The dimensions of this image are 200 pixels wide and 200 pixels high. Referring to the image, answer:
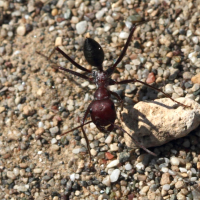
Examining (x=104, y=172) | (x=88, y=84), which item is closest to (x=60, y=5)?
(x=88, y=84)

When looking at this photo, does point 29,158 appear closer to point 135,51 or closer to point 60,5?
point 135,51

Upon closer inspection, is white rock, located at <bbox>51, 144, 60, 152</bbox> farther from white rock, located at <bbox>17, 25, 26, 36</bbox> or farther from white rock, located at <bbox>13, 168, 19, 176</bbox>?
white rock, located at <bbox>17, 25, 26, 36</bbox>

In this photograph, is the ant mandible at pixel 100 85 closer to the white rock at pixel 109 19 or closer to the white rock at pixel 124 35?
the white rock at pixel 124 35

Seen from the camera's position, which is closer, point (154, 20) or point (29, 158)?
point (29, 158)

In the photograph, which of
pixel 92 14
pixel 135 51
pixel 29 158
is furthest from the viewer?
pixel 92 14

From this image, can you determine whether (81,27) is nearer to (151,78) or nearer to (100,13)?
(100,13)

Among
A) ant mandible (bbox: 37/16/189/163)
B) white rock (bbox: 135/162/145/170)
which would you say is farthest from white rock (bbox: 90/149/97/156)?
white rock (bbox: 135/162/145/170)

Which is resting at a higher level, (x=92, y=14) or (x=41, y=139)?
(x=92, y=14)
